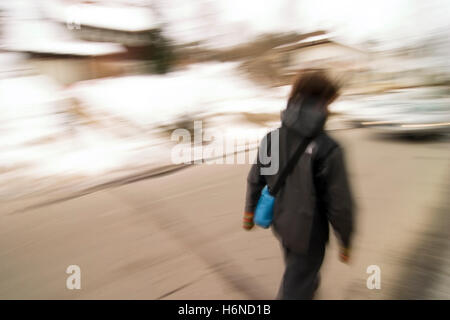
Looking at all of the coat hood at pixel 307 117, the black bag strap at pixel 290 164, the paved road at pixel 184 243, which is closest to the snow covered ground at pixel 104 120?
the paved road at pixel 184 243

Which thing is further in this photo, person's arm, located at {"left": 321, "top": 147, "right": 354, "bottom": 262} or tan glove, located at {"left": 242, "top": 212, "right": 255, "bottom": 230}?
tan glove, located at {"left": 242, "top": 212, "right": 255, "bottom": 230}

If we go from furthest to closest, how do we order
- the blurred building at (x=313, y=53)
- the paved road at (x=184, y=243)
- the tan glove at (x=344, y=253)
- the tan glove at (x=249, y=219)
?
the blurred building at (x=313, y=53), the paved road at (x=184, y=243), the tan glove at (x=249, y=219), the tan glove at (x=344, y=253)

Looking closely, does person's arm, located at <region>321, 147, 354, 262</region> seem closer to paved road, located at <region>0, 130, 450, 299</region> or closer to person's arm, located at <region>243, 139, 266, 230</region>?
person's arm, located at <region>243, 139, 266, 230</region>

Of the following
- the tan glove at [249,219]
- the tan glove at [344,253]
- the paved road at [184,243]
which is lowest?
the paved road at [184,243]

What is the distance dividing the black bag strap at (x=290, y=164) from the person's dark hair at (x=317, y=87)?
0.69 ft

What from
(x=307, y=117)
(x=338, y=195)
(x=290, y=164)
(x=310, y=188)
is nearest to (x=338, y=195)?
(x=338, y=195)

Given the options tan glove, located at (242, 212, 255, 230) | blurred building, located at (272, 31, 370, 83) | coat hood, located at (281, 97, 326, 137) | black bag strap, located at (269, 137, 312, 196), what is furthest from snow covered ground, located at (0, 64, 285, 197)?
coat hood, located at (281, 97, 326, 137)

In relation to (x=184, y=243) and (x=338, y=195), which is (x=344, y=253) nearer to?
(x=338, y=195)

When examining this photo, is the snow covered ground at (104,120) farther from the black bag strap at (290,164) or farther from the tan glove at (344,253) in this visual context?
the tan glove at (344,253)

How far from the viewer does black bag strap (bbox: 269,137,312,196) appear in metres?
1.47

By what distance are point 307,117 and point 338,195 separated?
397 millimetres

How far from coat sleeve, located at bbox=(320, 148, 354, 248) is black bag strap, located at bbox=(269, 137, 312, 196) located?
0.12 metres

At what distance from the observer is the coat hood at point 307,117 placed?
144 centimetres

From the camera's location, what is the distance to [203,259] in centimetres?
259
